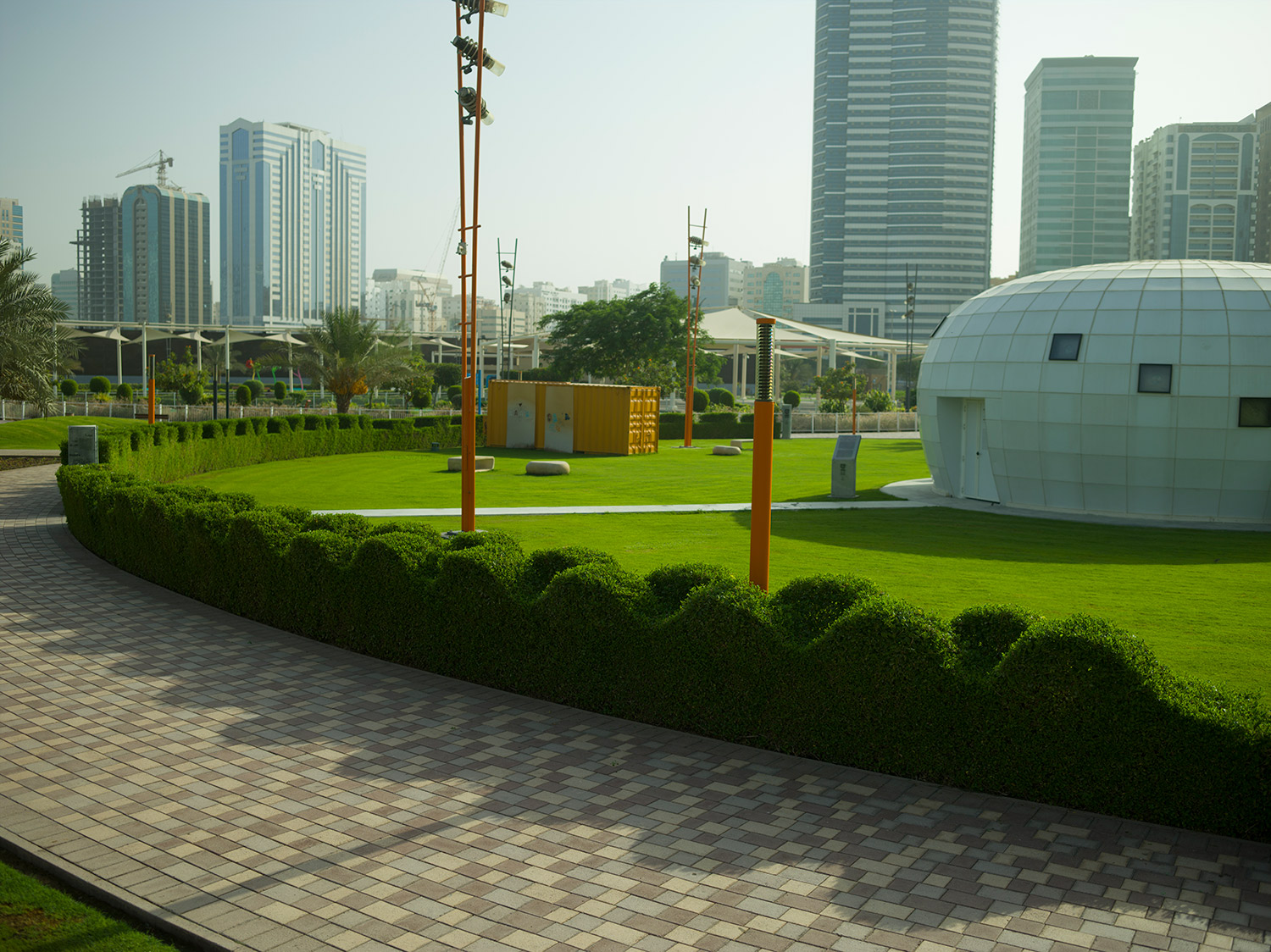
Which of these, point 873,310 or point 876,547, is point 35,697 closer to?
point 876,547

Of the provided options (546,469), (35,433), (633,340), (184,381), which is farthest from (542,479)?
(184,381)

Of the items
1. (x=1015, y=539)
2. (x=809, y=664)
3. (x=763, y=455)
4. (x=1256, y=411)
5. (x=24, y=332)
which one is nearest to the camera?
(x=809, y=664)

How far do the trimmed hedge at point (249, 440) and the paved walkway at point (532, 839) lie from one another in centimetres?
1476

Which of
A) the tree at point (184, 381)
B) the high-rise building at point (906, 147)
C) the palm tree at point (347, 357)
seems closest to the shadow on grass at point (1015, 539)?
the palm tree at point (347, 357)

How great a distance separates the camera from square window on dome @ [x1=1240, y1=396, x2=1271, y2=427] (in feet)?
64.8

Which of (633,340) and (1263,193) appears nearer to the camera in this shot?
(633,340)

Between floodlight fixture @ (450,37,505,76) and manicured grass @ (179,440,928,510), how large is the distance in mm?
9750

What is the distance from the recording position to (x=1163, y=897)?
18.1 feet

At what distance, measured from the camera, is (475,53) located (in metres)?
15.7

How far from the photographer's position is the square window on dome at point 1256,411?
19766 millimetres

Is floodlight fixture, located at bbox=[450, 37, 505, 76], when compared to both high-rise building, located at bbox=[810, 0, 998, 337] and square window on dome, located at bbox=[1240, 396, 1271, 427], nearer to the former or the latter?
square window on dome, located at bbox=[1240, 396, 1271, 427]

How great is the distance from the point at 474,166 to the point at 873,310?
17859cm

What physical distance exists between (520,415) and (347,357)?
12253mm

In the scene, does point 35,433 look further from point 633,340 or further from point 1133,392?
point 1133,392
